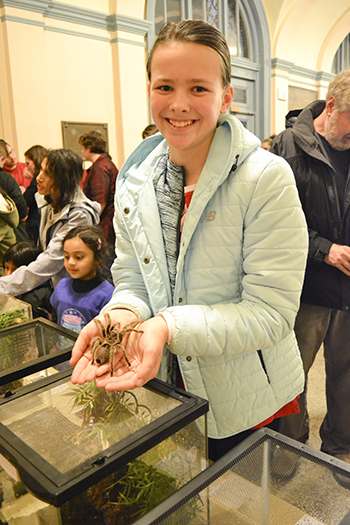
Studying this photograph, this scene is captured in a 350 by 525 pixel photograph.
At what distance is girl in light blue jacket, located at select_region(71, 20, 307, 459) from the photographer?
1.13 meters

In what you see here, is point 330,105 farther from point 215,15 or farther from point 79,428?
point 215,15

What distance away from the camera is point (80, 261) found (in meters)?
2.57

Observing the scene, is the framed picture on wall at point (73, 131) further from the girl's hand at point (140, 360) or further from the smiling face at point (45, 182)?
the girl's hand at point (140, 360)

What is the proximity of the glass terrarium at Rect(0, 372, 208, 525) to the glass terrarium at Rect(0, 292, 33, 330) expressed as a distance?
65 cm

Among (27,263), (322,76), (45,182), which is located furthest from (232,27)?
(27,263)

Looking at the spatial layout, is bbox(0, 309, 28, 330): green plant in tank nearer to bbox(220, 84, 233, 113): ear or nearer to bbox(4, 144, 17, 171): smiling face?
bbox(220, 84, 233, 113): ear

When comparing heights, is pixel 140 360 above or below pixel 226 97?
below

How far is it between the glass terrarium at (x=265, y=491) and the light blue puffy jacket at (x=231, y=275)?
28 centimetres

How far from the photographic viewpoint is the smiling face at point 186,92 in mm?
1129

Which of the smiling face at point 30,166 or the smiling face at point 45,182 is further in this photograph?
the smiling face at point 30,166

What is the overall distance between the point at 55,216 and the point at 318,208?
1.64m

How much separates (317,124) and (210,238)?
54.2 inches

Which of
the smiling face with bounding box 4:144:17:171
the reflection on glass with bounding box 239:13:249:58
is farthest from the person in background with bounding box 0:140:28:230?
the reflection on glass with bounding box 239:13:249:58

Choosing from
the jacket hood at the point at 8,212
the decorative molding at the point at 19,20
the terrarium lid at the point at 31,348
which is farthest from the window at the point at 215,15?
the terrarium lid at the point at 31,348
